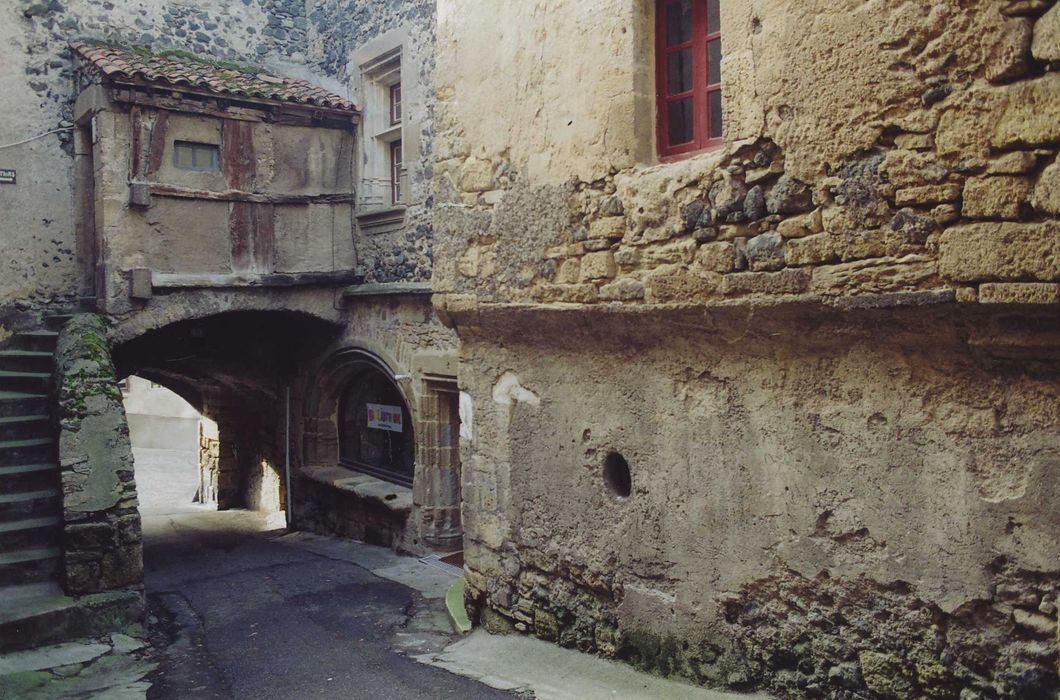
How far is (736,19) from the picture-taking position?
12.3 ft

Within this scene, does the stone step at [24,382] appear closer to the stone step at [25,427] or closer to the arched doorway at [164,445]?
the stone step at [25,427]

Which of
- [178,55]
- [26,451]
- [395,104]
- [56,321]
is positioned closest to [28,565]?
[26,451]

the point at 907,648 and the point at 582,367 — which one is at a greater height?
the point at 582,367

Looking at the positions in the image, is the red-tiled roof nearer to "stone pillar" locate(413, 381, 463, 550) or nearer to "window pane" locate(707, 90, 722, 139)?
"stone pillar" locate(413, 381, 463, 550)

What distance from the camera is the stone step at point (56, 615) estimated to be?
6.13 m

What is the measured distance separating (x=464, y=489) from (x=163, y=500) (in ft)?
43.8

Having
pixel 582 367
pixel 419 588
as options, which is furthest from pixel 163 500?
pixel 582 367

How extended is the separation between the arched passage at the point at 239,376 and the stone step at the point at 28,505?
264 cm

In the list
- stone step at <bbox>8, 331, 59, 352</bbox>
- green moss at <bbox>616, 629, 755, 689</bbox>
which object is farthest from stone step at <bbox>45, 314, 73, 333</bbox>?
green moss at <bbox>616, 629, 755, 689</bbox>

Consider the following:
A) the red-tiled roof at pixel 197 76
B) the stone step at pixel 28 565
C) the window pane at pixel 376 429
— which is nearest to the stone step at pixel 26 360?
the stone step at pixel 28 565

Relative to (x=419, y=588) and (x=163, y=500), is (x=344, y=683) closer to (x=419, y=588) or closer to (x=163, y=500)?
(x=419, y=588)

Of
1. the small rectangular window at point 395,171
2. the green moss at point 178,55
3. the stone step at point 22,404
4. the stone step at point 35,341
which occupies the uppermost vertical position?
the green moss at point 178,55

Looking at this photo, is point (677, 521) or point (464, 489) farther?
point (464, 489)

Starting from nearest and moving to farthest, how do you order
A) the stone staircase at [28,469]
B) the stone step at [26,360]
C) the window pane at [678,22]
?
the window pane at [678,22] → the stone staircase at [28,469] → the stone step at [26,360]
